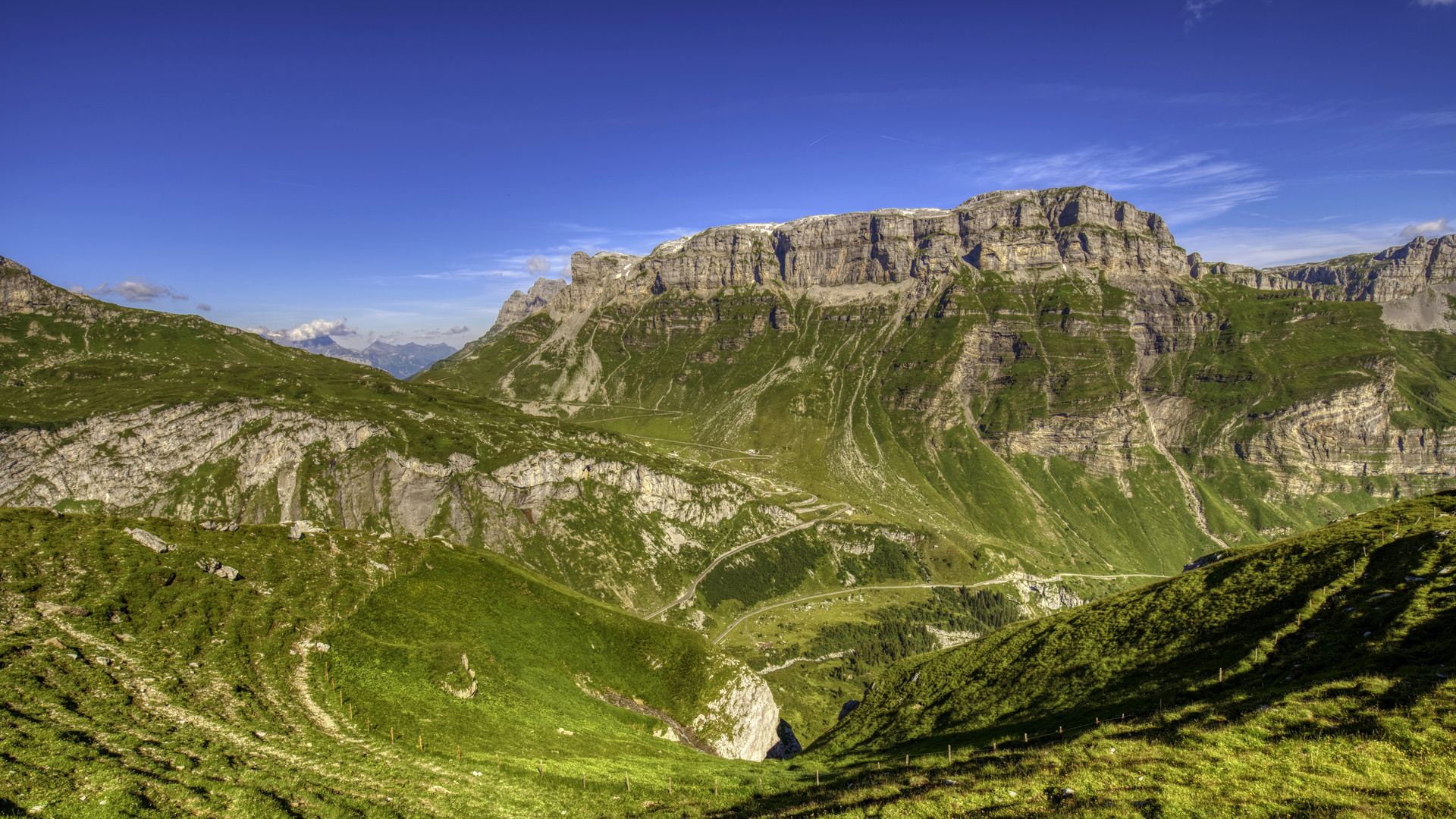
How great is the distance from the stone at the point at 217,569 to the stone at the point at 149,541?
3590mm

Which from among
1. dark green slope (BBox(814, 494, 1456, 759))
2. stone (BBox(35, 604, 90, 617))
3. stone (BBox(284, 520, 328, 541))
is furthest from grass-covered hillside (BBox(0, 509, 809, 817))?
dark green slope (BBox(814, 494, 1456, 759))

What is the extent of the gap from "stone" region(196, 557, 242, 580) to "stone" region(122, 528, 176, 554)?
11.8 feet

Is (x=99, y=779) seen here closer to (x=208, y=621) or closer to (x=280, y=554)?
(x=208, y=621)

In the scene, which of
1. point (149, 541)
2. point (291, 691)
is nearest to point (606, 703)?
point (291, 691)

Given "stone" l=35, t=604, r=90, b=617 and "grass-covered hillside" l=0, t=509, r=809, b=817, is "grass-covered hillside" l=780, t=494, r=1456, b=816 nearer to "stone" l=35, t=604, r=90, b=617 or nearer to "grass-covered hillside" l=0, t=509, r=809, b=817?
"grass-covered hillside" l=0, t=509, r=809, b=817

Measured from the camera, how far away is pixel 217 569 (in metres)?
58.6

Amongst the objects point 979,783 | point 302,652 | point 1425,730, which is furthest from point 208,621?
point 1425,730

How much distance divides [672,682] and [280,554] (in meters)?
58.6

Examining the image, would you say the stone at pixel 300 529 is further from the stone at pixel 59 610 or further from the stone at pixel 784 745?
the stone at pixel 784 745

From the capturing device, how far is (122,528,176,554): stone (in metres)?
57.6

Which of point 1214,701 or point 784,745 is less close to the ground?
point 1214,701

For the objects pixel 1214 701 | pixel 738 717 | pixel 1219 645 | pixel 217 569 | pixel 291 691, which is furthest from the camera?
pixel 738 717

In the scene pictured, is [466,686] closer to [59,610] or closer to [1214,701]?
[59,610]

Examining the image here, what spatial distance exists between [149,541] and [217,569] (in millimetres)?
6883
